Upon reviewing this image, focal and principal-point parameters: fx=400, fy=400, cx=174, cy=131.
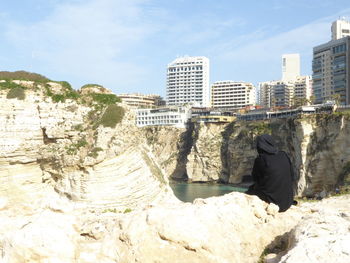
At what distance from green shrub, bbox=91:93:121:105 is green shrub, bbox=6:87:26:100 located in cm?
411

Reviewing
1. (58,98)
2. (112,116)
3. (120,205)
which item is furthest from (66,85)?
(120,205)

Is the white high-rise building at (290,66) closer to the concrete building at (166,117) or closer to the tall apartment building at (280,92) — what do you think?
the tall apartment building at (280,92)

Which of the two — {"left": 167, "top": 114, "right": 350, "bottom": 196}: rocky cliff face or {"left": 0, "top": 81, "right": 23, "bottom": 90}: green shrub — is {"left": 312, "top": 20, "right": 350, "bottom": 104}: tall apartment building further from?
{"left": 0, "top": 81, "right": 23, "bottom": 90}: green shrub

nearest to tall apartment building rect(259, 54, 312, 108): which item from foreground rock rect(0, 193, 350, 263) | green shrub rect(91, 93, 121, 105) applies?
green shrub rect(91, 93, 121, 105)

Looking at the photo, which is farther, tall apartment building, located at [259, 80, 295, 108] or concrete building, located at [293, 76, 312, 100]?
tall apartment building, located at [259, 80, 295, 108]

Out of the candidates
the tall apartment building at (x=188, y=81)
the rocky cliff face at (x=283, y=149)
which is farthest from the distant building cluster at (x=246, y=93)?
the rocky cliff face at (x=283, y=149)

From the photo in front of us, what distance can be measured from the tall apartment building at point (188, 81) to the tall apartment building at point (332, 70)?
58117 mm

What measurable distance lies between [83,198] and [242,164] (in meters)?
65.0

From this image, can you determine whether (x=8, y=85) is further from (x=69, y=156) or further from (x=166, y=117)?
(x=166, y=117)

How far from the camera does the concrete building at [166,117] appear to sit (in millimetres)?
100688

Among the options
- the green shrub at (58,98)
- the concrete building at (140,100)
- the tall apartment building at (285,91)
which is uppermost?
the tall apartment building at (285,91)

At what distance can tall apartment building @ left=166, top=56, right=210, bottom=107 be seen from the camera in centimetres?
15138

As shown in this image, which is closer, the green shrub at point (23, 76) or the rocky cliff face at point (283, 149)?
the green shrub at point (23, 76)

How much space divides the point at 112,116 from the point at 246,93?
11908cm
